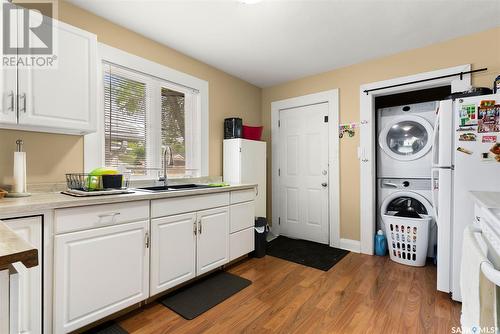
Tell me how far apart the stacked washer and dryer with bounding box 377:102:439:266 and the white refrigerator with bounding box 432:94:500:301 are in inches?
25.6

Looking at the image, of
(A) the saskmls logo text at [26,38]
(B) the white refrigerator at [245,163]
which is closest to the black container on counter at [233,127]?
(B) the white refrigerator at [245,163]

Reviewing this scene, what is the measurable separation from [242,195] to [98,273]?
154cm

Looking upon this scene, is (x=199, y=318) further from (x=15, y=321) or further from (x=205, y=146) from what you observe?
(x=205, y=146)

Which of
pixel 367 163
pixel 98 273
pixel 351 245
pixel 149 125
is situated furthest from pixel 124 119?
pixel 351 245

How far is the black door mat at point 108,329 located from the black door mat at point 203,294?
35cm

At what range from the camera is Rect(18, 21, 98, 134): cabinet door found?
1.56m

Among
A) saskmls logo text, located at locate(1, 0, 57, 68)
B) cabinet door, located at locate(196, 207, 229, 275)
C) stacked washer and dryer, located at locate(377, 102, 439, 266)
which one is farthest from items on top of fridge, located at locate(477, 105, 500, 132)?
saskmls logo text, located at locate(1, 0, 57, 68)

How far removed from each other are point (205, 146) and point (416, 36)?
2574 mm

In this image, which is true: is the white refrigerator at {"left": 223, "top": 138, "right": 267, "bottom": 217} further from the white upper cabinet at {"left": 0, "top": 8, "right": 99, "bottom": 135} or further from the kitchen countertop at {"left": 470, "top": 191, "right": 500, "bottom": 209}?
the kitchen countertop at {"left": 470, "top": 191, "right": 500, "bottom": 209}

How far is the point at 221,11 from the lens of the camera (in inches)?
81.5

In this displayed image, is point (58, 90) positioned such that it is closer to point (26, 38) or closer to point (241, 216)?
point (26, 38)

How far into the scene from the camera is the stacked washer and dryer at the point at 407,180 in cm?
268

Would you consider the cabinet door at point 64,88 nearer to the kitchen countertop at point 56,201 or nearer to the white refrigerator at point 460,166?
the kitchen countertop at point 56,201

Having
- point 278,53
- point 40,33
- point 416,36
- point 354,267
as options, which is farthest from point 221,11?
point 354,267
